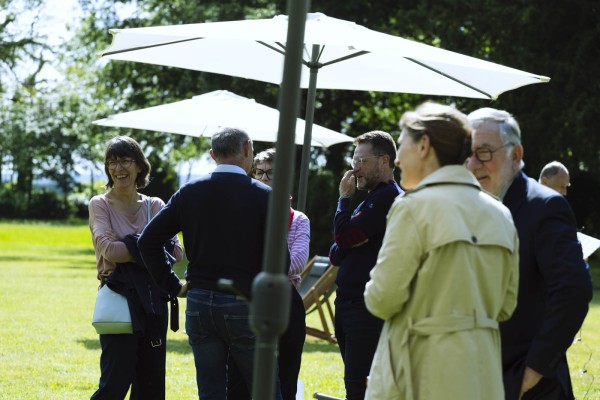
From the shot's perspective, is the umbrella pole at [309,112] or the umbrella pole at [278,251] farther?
the umbrella pole at [309,112]

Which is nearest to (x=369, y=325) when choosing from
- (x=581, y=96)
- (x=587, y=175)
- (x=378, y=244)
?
(x=378, y=244)

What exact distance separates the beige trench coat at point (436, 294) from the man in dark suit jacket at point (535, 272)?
1.51ft

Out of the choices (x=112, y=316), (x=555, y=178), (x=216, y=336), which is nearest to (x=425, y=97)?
(x=555, y=178)

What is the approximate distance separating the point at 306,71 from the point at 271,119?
1222mm

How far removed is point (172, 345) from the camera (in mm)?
12930

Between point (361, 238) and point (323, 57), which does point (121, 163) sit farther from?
point (323, 57)

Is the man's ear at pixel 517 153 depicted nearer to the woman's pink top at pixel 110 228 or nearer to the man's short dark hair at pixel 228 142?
the man's short dark hair at pixel 228 142

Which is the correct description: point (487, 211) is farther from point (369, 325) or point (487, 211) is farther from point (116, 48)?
point (116, 48)

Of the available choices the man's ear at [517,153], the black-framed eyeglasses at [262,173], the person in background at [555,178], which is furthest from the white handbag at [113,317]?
the person in background at [555,178]

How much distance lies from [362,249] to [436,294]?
8.33ft

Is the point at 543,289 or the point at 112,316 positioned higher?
the point at 543,289

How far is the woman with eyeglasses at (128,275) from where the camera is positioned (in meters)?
6.33

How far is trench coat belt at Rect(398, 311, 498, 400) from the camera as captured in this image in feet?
12.5

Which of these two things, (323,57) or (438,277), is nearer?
(438,277)
